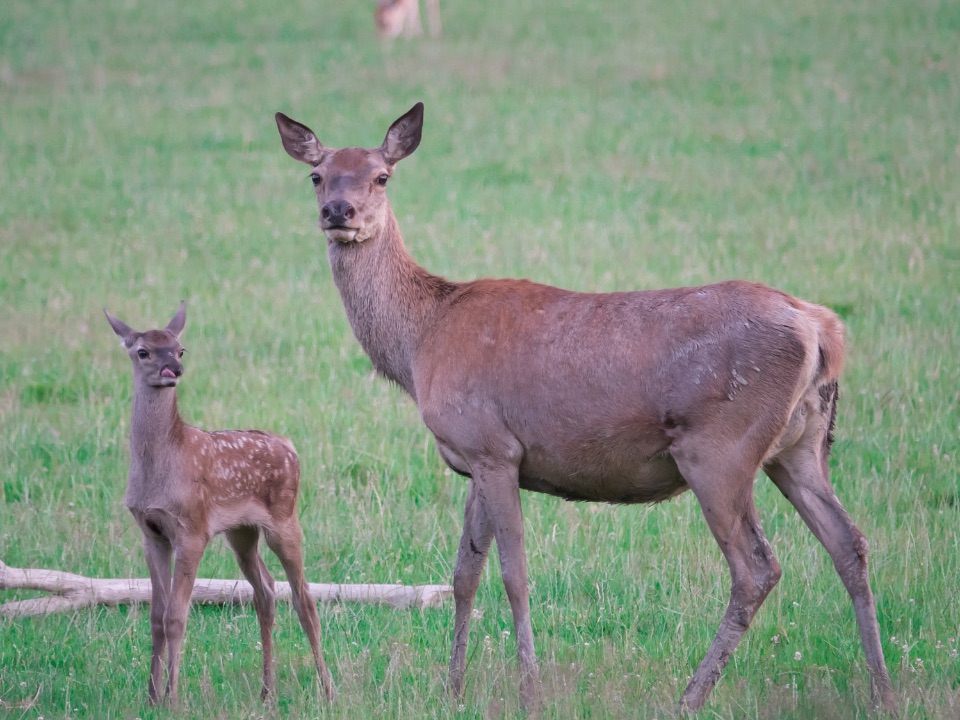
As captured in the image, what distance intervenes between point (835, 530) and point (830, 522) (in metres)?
0.04

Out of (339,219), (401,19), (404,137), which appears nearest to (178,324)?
(339,219)

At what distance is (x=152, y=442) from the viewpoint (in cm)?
576

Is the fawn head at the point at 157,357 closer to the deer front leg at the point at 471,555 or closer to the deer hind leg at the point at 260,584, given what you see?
the deer hind leg at the point at 260,584

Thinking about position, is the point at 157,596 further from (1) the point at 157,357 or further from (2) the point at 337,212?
(2) the point at 337,212

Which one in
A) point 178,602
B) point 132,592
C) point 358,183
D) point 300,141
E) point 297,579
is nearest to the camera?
point 178,602

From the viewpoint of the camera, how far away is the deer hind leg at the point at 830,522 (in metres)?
5.47

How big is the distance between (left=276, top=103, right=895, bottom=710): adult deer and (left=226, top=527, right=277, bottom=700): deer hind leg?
77 cm

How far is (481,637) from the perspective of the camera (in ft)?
20.3

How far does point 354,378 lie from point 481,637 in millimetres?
A: 4084

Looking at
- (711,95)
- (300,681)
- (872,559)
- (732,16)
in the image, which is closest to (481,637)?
(300,681)

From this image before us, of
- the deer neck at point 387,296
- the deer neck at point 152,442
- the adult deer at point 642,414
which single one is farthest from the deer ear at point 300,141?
the deer neck at point 152,442

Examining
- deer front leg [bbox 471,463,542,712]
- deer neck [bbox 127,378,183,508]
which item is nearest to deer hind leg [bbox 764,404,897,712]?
deer front leg [bbox 471,463,542,712]

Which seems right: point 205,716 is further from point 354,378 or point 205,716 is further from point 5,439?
point 354,378

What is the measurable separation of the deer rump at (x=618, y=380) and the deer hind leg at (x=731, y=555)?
146 millimetres
